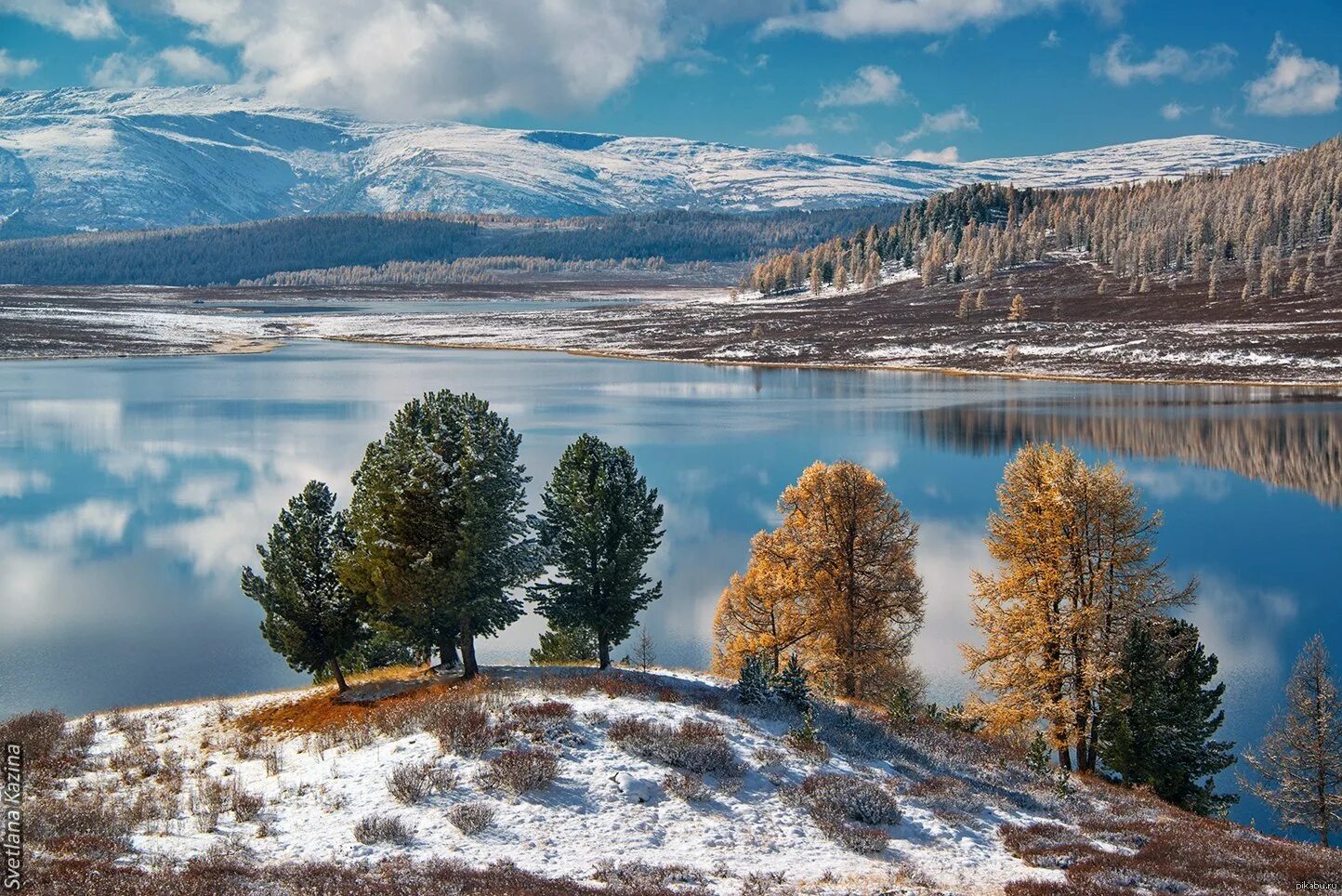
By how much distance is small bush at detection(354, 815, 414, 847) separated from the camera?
16531 millimetres

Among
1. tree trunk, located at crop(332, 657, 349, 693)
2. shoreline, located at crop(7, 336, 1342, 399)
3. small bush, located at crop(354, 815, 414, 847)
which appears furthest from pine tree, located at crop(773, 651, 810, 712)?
shoreline, located at crop(7, 336, 1342, 399)

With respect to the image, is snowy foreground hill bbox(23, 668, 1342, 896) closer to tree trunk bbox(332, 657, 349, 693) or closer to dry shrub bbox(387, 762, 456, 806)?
dry shrub bbox(387, 762, 456, 806)

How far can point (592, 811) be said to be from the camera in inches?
714

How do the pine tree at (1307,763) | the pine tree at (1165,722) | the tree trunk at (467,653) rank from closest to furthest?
the pine tree at (1307,763) → the pine tree at (1165,722) → the tree trunk at (467,653)

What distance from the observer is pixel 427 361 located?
148625 mm

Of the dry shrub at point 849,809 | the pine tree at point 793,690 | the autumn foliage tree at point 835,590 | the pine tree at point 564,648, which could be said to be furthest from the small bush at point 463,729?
the autumn foliage tree at point 835,590

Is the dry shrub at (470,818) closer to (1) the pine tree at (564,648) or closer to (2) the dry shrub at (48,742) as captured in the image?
(2) the dry shrub at (48,742)

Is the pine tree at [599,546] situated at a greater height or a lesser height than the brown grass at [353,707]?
greater

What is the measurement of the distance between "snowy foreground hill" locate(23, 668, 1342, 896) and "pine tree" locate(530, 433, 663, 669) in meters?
7.54

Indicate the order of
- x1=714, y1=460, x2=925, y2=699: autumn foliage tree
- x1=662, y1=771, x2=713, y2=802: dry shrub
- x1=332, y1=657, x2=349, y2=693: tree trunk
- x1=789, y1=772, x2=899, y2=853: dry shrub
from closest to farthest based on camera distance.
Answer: x1=789, y1=772, x2=899, y2=853: dry shrub
x1=662, y1=771, x2=713, y2=802: dry shrub
x1=332, y1=657, x2=349, y2=693: tree trunk
x1=714, y1=460, x2=925, y2=699: autumn foliage tree

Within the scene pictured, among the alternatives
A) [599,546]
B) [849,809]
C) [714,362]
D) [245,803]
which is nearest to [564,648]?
[599,546]

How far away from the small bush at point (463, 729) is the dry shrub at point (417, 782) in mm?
781

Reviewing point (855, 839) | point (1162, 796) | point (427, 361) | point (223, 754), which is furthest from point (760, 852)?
point (427, 361)

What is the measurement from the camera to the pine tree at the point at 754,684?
84.1ft
